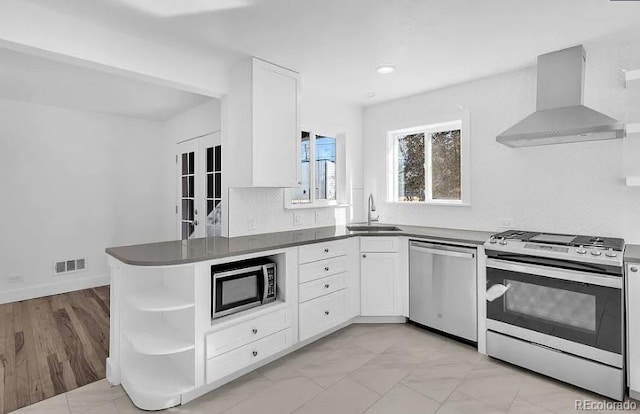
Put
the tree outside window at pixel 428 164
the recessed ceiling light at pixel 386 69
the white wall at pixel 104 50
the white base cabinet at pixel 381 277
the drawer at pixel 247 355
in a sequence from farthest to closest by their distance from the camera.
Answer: the tree outside window at pixel 428 164 < the white base cabinet at pixel 381 277 < the recessed ceiling light at pixel 386 69 < the drawer at pixel 247 355 < the white wall at pixel 104 50

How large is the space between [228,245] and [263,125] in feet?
3.41

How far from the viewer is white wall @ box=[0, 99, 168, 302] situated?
4.20 metres

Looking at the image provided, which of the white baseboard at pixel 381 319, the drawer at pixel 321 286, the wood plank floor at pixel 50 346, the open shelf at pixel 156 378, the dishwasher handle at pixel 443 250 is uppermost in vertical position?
the dishwasher handle at pixel 443 250

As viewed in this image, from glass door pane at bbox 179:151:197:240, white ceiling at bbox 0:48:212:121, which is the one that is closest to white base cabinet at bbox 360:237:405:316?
glass door pane at bbox 179:151:197:240

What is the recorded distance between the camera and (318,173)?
4047mm

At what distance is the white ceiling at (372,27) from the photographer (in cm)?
207

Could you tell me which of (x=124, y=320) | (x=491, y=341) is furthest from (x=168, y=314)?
(x=491, y=341)

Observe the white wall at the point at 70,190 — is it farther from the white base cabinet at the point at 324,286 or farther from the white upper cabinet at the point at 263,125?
the white base cabinet at the point at 324,286

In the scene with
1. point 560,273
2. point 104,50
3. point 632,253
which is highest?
point 104,50

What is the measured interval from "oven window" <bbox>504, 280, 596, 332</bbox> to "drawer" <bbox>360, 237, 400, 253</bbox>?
1025 millimetres

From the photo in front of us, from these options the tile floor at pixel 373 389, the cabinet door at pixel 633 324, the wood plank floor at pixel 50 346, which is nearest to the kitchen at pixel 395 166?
the tile floor at pixel 373 389

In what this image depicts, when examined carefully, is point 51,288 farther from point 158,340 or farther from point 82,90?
point 158,340

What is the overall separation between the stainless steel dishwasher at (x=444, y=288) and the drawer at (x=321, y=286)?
68cm

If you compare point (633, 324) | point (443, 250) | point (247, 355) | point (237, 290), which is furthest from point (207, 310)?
point (633, 324)
